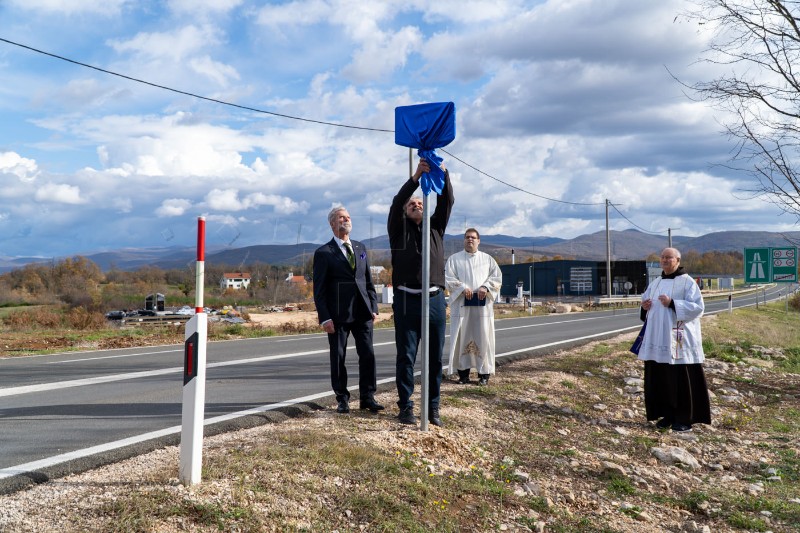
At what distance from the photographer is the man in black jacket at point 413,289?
236 inches

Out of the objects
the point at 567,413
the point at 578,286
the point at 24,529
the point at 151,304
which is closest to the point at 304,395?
the point at 567,413

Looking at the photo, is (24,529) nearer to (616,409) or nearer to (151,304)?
(616,409)

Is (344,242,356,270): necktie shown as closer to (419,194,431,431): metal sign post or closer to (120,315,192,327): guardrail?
(419,194,431,431): metal sign post

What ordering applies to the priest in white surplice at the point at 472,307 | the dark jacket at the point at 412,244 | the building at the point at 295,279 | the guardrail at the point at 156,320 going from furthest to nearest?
the building at the point at 295,279 → the guardrail at the point at 156,320 → the priest in white surplice at the point at 472,307 → the dark jacket at the point at 412,244

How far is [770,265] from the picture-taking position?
21.0m

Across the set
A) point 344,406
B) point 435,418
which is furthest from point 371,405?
point 435,418

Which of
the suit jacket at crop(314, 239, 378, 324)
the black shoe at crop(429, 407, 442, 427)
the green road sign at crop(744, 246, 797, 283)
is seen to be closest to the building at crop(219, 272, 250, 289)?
the green road sign at crop(744, 246, 797, 283)

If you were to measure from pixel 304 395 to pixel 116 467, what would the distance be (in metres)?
3.26

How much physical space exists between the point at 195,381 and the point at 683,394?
552 cm

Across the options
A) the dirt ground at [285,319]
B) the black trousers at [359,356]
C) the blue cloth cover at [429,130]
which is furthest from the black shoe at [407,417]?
the dirt ground at [285,319]

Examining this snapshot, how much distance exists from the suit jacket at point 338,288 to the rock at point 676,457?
3.07 meters

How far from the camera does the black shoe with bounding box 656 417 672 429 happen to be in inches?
297

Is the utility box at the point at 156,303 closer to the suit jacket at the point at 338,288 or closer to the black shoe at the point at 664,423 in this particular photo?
the suit jacket at the point at 338,288

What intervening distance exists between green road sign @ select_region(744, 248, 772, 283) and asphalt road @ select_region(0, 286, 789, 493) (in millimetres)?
10486
